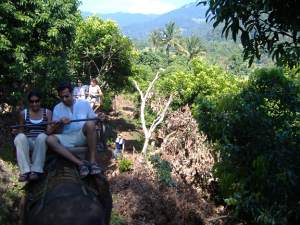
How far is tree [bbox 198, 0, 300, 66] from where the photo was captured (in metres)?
4.70

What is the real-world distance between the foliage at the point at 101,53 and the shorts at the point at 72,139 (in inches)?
832

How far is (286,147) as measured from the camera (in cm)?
677

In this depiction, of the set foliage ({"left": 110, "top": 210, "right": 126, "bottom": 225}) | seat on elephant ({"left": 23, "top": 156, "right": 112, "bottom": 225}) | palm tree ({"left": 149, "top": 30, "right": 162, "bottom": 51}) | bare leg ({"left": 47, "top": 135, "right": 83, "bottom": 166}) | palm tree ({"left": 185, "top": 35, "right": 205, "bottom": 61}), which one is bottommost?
foliage ({"left": 110, "top": 210, "right": 126, "bottom": 225})

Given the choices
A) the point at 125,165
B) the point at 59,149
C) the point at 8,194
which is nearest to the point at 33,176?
the point at 59,149

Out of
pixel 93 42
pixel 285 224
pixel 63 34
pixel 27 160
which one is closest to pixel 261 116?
pixel 285 224

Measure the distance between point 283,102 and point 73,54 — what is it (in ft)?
71.4

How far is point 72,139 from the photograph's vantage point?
23.9 ft

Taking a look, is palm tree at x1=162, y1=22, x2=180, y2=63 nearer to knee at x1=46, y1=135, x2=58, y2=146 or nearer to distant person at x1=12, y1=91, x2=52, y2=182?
distant person at x1=12, y1=91, x2=52, y2=182

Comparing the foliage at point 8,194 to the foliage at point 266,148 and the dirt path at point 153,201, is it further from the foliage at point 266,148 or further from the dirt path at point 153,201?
the foliage at point 266,148

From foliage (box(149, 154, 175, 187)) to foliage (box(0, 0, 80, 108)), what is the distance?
14.6 feet

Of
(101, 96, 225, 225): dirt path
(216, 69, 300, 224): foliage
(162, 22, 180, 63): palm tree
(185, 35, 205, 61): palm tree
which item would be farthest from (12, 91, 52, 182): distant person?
(162, 22, 180, 63): palm tree

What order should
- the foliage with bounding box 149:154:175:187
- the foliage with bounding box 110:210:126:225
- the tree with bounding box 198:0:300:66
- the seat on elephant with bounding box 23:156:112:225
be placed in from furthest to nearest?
the foliage with bounding box 149:154:175:187 < the foliage with bounding box 110:210:126:225 < the seat on elephant with bounding box 23:156:112:225 < the tree with bounding box 198:0:300:66

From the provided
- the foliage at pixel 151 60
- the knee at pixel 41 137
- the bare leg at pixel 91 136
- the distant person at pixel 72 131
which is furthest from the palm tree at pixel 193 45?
the knee at pixel 41 137

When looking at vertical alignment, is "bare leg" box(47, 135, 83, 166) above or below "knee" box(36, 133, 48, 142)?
below
